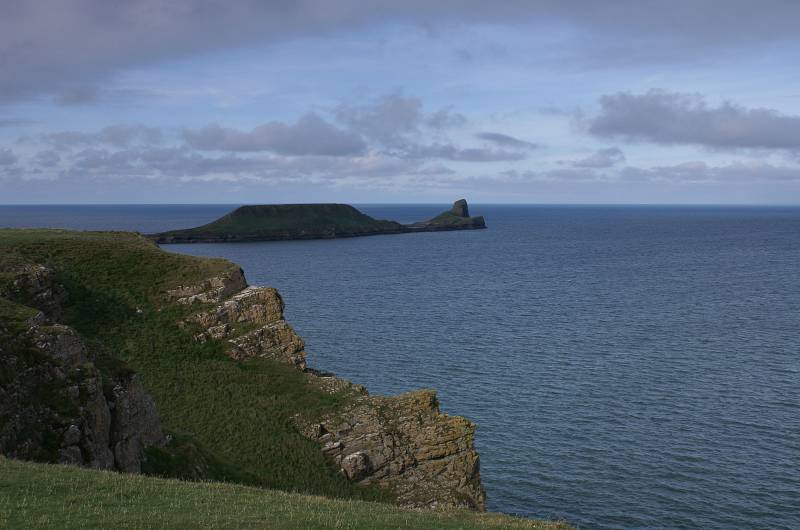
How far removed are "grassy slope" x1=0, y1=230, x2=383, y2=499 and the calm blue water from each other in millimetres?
14177

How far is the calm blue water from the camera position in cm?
4494

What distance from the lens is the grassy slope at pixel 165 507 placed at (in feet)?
63.1

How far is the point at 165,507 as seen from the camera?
21172 mm

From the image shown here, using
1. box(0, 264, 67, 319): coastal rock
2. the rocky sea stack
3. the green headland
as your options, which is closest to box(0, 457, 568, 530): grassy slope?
the green headland

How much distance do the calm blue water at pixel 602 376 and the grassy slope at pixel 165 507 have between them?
22096 mm

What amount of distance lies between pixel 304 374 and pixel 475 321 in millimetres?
49358

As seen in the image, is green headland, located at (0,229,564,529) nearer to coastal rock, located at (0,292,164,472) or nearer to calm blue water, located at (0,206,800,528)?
coastal rock, located at (0,292,164,472)

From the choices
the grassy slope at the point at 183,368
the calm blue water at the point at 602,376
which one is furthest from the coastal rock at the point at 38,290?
the calm blue water at the point at 602,376

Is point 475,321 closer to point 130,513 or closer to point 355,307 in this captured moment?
point 355,307

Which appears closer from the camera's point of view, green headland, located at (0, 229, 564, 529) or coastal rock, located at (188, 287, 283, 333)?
green headland, located at (0, 229, 564, 529)

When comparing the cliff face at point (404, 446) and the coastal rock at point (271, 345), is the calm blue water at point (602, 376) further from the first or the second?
the coastal rock at point (271, 345)

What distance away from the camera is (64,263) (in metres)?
55.9

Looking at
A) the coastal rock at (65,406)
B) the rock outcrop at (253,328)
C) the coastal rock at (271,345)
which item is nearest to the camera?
the coastal rock at (65,406)

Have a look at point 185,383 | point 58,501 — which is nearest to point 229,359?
point 185,383
